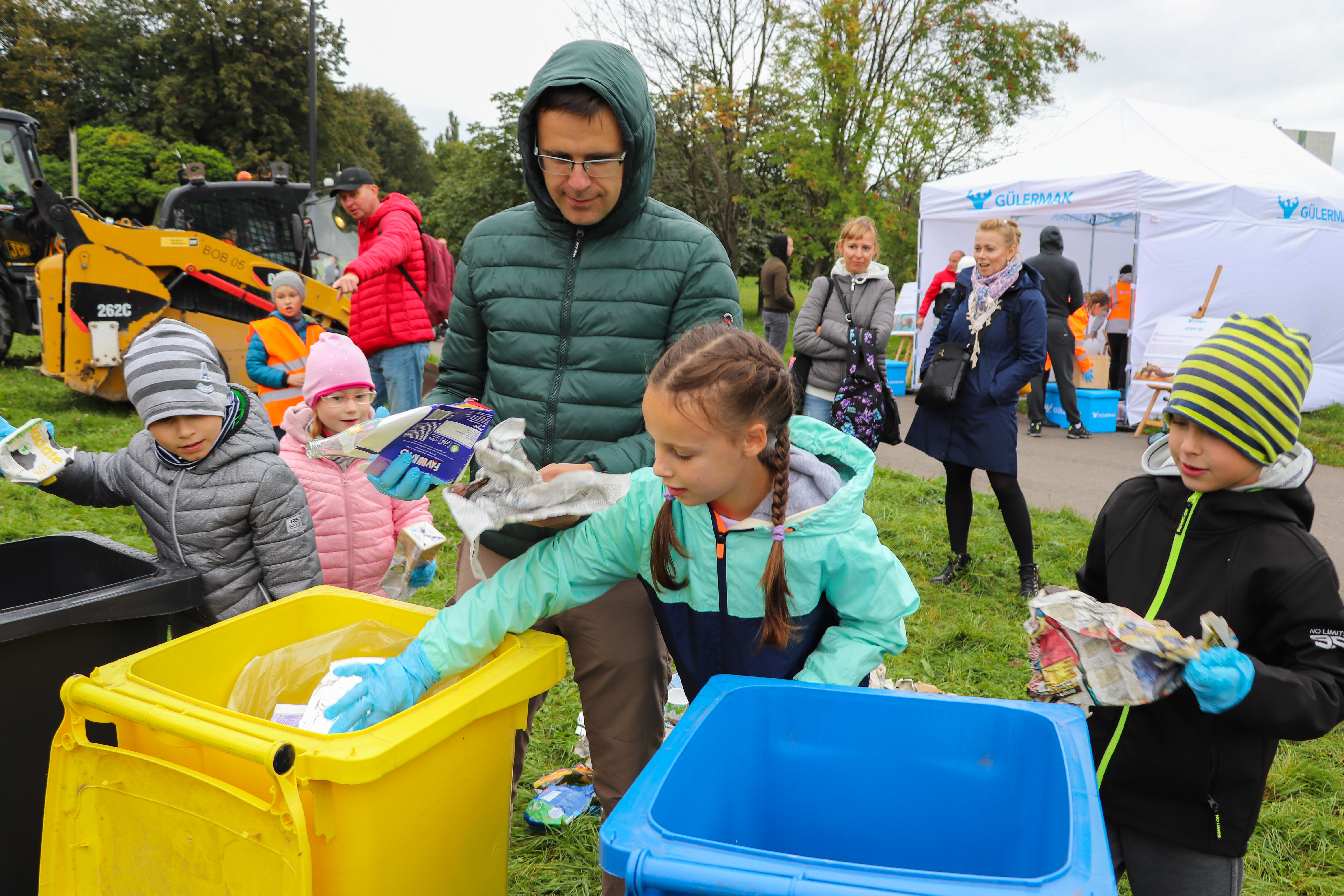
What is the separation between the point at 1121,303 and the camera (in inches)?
365

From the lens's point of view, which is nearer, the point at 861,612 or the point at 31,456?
the point at 861,612

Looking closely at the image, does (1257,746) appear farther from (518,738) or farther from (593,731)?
(518,738)

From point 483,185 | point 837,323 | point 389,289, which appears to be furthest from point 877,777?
point 483,185

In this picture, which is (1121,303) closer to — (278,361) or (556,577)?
(278,361)

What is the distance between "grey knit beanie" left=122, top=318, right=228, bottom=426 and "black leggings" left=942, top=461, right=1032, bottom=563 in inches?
124

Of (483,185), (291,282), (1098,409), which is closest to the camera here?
(291,282)

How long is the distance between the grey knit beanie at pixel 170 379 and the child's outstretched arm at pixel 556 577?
36.8 inches

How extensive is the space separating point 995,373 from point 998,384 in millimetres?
69

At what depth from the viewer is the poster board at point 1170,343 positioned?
26.8ft

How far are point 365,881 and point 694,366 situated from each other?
3.00 feet

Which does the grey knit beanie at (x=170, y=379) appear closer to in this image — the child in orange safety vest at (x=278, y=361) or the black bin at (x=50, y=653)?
the black bin at (x=50, y=653)

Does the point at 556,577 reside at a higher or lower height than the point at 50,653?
higher

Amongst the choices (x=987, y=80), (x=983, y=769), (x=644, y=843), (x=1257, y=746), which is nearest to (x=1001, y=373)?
(x=1257, y=746)

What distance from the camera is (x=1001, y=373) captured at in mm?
3906
